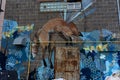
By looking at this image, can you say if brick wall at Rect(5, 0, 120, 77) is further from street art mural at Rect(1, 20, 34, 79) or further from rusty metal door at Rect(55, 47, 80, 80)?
rusty metal door at Rect(55, 47, 80, 80)

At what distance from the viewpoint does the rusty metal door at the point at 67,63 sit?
11141mm

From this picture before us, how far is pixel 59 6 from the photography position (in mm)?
11812

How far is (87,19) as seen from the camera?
457 inches

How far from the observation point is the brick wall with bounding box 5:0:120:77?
11484 mm

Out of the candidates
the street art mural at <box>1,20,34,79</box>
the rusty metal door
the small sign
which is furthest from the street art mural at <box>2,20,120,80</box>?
the small sign

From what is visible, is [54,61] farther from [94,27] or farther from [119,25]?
[119,25]

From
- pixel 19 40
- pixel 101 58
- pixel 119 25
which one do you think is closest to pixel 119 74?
pixel 101 58

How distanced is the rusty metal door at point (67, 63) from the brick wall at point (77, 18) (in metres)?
0.76

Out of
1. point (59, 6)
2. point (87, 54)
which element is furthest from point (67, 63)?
point (59, 6)

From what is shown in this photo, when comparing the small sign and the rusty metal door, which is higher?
the small sign

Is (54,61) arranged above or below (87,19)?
below

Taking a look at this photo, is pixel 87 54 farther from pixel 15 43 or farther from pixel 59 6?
pixel 15 43

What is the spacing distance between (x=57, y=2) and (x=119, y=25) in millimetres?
2404

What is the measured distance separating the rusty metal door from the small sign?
1.49 meters
